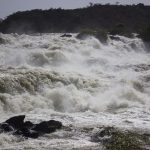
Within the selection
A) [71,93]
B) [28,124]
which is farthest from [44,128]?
[71,93]

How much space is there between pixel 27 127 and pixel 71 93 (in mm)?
6144

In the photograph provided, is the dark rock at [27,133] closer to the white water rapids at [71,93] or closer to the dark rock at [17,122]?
the white water rapids at [71,93]

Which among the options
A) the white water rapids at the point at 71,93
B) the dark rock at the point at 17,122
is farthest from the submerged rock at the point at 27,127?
the white water rapids at the point at 71,93

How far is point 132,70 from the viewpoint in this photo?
81.0 ft

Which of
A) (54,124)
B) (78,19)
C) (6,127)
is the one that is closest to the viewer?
(6,127)

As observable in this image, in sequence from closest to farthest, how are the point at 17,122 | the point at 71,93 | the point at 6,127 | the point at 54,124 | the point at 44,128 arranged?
the point at 6,127
the point at 44,128
the point at 17,122
the point at 54,124
the point at 71,93

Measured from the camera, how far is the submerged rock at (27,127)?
11078 mm

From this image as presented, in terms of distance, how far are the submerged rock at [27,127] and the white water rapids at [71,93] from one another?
0.92 ft

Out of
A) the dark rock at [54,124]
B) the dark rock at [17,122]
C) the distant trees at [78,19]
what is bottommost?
the dark rock at [54,124]

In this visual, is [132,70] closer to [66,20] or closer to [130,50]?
[130,50]

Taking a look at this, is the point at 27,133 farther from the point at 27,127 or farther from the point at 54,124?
the point at 54,124

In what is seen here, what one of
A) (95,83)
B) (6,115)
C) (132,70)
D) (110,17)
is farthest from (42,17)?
(6,115)

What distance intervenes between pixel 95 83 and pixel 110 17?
4632 cm

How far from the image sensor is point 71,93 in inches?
688
